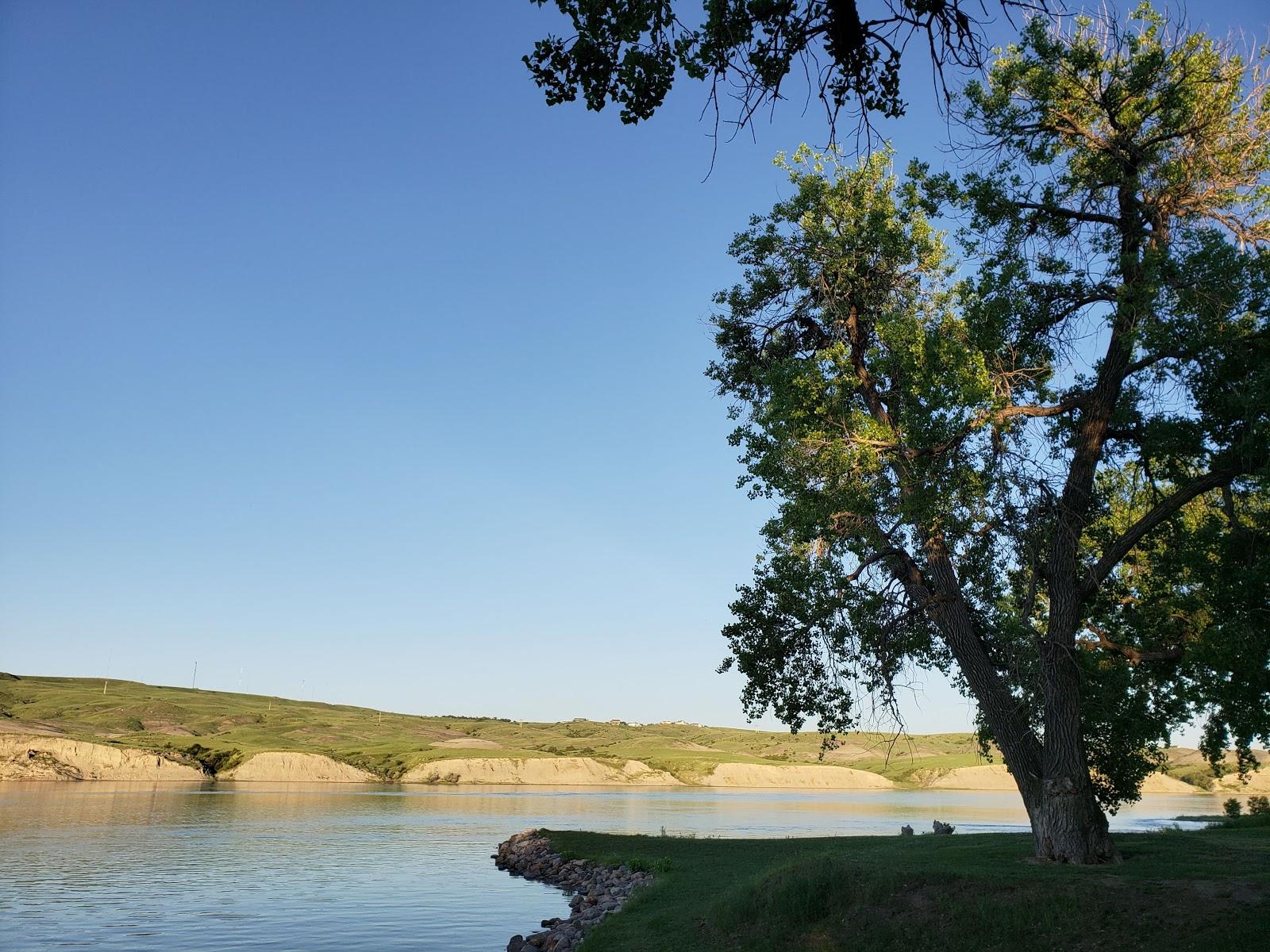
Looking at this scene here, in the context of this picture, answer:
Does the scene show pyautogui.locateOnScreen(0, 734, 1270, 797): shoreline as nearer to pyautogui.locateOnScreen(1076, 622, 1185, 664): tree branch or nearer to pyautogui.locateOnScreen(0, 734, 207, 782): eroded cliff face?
pyautogui.locateOnScreen(0, 734, 207, 782): eroded cliff face

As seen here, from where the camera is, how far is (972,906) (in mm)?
15086

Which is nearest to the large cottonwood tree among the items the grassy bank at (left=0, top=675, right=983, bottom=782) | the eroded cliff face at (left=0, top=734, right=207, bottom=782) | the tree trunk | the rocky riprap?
the tree trunk

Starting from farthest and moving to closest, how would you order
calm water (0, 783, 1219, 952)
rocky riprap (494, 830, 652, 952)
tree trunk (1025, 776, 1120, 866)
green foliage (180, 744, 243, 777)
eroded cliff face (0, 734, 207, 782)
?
green foliage (180, 744, 243, 777)
eroded cliff face (0, 734, 207, 782)
calm water (0, 783, 1219, 952)
rocky riprap (494, 830, 652, 952)
tree trunk (1025, 776, 1120, 866)

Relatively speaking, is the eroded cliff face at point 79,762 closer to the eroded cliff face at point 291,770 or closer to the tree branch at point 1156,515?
the eroded cliff face at point 291,770

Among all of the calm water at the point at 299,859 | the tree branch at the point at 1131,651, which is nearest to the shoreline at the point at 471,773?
the calm water at the point at 299,859

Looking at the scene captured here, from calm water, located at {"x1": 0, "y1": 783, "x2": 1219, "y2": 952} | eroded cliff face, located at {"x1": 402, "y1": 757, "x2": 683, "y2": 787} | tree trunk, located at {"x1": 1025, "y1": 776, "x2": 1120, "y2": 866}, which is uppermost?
tree trunk, located at {"x1": 1025, "y1": 776, "x2": 1120, "y2": 866}

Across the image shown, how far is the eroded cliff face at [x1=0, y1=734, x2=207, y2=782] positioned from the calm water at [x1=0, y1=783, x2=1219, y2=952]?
1722 centimetres

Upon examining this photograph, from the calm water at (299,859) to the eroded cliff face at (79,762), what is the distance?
17217 mm

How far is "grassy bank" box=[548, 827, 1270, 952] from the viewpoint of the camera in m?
13.8

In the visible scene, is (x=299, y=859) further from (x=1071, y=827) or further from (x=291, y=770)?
(x=291, y=770)

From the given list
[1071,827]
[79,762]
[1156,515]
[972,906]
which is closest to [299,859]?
[972,906]

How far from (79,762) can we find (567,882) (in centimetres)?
10462

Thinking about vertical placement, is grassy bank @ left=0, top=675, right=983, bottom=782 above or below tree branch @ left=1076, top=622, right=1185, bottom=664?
below

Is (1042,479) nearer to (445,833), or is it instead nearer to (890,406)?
(890,406)
